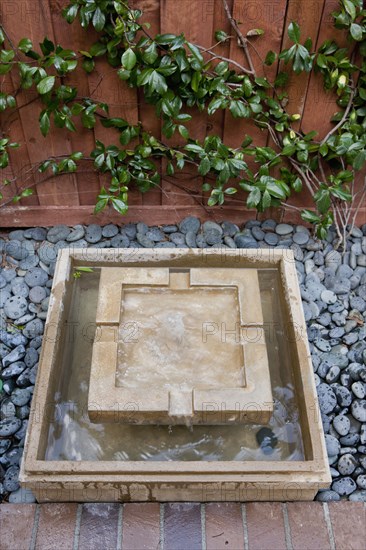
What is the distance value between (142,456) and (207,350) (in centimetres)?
44

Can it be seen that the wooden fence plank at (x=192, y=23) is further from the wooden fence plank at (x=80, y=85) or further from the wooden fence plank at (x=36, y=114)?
the wooden fence plank at (x=36, y=114)

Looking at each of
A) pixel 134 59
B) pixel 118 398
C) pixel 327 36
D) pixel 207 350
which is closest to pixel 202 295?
pixel 207 350

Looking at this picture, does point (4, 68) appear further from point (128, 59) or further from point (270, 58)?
point (270, 58)

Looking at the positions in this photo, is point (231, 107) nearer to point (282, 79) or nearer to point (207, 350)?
point (282, 79)

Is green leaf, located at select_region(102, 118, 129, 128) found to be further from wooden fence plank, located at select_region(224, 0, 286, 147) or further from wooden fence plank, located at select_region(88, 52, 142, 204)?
wooden fence plank, located at select_region(224, 0, 286, 147)

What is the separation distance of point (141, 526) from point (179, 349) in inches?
23.9

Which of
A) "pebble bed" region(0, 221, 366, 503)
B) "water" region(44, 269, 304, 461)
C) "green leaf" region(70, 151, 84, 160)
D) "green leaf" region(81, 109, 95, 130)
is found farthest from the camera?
"green leaf" region(70, 151, 84, 160)

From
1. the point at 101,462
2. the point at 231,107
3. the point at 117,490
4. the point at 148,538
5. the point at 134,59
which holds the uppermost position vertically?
the point at 134,59

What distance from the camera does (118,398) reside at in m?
1.93

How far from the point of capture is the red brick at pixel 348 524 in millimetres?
1906

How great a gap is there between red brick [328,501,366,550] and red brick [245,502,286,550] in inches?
7.0

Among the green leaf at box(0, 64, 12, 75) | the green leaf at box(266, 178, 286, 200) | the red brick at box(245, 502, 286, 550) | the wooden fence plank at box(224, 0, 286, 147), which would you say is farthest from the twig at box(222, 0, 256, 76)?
the red brick at box(245, 502, 286, 550)

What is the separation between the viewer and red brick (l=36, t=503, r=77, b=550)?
1.89m

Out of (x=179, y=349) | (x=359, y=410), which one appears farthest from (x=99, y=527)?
(x=359, y=410)
